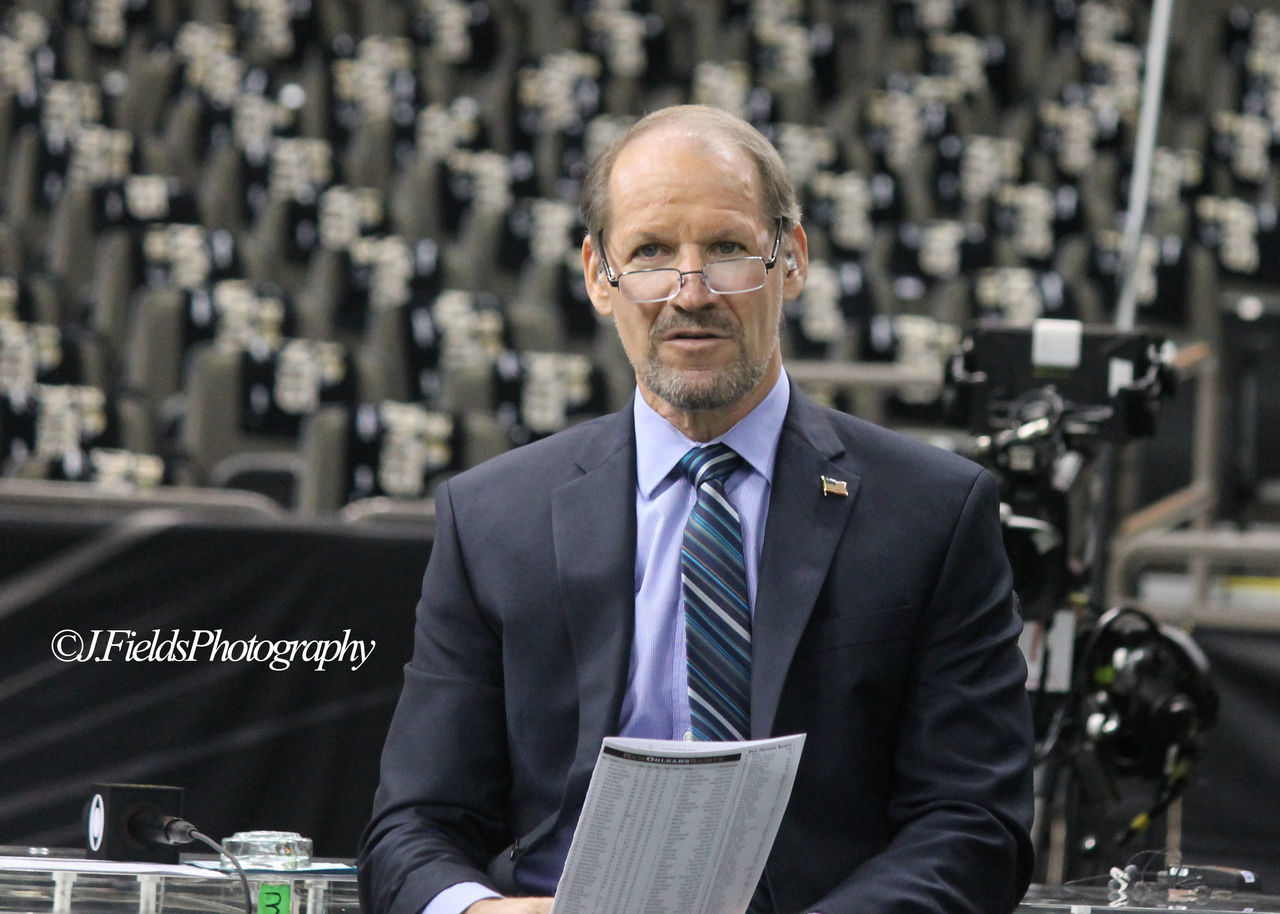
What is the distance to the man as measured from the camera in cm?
136

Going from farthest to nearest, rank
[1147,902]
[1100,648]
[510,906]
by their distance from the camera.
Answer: [1100,648]
[1147,902]
[510,906]

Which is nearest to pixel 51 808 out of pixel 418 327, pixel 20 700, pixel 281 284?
pixel 20 700

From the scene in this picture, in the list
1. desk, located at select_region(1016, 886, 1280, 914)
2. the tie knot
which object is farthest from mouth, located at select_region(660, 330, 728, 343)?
desk, located at select_region(1016, 886, 1280, 914)

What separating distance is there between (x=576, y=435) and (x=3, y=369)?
3460 mm

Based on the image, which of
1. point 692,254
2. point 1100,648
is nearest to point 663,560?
point 692,254

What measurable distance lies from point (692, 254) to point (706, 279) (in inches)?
1.0

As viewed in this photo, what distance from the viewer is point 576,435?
1.57m

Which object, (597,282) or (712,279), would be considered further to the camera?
(597,282)

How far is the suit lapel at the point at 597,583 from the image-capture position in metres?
1.39

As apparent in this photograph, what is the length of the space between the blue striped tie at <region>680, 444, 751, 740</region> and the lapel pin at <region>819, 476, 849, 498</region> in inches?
3.2

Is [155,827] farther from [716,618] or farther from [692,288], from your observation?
[692,288]

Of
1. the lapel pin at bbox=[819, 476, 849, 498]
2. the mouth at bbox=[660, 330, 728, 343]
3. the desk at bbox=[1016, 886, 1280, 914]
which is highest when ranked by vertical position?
the mouth at bbox=[660, 330, 728, 343]

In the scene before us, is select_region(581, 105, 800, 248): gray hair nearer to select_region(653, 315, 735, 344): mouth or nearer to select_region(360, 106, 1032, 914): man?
select_region(360, 106, 1032, 914): man

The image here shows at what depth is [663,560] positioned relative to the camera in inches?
57.3
